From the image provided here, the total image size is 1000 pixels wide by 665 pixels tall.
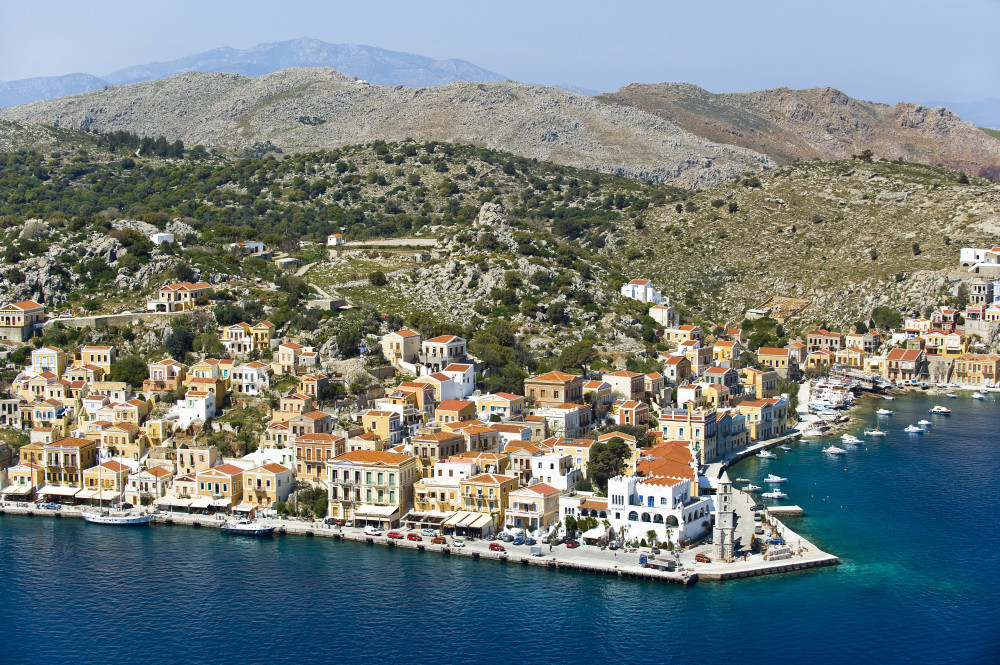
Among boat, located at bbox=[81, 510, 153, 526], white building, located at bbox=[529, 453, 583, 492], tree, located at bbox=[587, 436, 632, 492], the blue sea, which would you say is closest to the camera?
the blue sea

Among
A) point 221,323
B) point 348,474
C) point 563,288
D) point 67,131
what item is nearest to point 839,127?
point 67,131

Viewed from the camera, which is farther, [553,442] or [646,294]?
[646,294]

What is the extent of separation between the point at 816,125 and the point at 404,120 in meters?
77.4

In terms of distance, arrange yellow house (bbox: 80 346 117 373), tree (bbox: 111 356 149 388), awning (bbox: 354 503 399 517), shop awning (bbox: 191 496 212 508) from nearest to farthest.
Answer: awning (bbox: 354 503 399 517)
shop awning (bbox: 191 496 212 508)
tree (bbox: 111 356 149 388)
yellow house (bbox: 80 346 117 373)

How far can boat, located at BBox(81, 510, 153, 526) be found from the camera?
42.4 metres

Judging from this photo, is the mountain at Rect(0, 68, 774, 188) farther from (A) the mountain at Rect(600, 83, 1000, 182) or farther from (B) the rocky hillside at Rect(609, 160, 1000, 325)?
(B) the rocky hillside at Rect(609, 160, 1000, 325)

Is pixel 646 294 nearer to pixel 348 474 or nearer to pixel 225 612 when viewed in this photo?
pixel 348 474

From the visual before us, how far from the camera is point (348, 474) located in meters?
41.9

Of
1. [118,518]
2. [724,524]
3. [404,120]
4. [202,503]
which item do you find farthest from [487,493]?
[404,120]

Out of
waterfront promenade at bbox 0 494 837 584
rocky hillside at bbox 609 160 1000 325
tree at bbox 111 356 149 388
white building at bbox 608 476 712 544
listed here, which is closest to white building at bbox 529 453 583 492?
white building at bbox 608 476 712 544

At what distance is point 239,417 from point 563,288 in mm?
23292

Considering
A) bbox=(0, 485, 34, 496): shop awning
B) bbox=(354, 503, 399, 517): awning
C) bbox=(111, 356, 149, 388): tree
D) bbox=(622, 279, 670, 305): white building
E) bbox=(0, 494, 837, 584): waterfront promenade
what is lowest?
bbox=(0, 494, 837, 584): waterfront promenade

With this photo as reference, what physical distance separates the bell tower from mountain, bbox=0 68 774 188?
9721 centimetres

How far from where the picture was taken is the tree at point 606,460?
4294 cm
